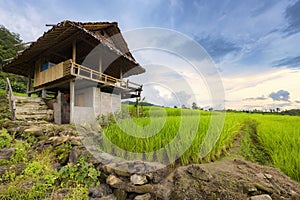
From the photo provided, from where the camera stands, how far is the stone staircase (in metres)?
6.75

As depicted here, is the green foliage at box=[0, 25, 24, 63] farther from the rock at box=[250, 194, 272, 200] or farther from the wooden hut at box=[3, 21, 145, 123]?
the rock at box=[250, 194, 272, 200]

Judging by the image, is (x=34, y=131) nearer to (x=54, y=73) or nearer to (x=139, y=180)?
(x=139, y=180)

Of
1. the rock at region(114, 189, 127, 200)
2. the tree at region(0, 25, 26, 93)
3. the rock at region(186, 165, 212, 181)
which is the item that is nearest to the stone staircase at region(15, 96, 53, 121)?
the rock at region(114, 189, 127, 200)

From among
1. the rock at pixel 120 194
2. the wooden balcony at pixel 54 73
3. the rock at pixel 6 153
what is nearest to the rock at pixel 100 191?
the rock at pixel 120 194

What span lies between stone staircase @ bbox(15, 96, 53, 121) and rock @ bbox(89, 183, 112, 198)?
245 inches

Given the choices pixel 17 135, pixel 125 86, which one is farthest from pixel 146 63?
pixel 125 86

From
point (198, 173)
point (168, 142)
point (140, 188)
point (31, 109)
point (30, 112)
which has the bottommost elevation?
point (140, 188)

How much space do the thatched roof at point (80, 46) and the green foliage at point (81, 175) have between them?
5598 mm

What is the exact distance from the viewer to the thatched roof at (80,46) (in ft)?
21.8

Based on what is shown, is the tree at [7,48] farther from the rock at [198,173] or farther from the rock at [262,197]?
the rock at [262,197]

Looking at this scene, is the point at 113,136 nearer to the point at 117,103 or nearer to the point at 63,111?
the point at 63,111

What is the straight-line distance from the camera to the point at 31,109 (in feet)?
24.4

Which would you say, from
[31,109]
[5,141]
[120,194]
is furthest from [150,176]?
[31,109]

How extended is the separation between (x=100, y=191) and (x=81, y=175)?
18.1 inches
